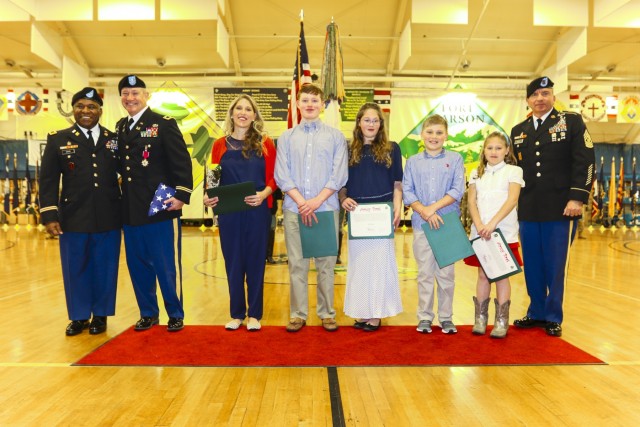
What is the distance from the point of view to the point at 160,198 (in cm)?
312

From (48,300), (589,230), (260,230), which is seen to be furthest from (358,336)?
(589,230)

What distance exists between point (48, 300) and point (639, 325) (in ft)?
14.6

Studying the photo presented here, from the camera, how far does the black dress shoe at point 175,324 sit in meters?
3.22

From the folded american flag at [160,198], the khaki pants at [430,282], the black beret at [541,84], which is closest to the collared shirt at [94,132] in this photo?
the folded american flag at [160,198]

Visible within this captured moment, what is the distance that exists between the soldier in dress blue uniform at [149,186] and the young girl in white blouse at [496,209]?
5.81 ft

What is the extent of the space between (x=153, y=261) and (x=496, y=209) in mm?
2104

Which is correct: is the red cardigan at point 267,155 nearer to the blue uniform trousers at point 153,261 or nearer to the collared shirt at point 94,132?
the blue uniform trousers at point 153,261

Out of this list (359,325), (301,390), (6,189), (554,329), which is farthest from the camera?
(6,189)

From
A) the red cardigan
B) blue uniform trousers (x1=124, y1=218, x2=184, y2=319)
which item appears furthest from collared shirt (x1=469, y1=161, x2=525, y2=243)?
blue uniform trousers (x1=124, y1=218, x2=184, y2=319)

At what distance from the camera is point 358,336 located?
3.13 meters

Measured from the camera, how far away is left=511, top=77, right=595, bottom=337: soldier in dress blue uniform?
10.6 ft

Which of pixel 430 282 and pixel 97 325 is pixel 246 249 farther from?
pixel 430 282

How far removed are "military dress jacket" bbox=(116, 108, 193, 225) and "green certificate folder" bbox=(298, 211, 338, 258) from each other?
76 centimetres

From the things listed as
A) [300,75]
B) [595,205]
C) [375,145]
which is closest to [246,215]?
[375,145]
